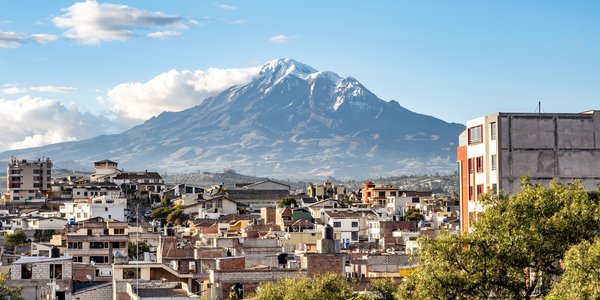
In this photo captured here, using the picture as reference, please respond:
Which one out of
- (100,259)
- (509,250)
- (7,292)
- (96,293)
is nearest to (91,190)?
(100,259)

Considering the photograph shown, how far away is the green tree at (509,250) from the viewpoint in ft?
101

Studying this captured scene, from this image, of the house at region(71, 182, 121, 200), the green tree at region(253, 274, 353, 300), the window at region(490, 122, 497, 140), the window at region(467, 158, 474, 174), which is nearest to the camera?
the green tree at region(253, 274, 353, 300)

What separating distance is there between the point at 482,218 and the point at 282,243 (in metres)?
46.7

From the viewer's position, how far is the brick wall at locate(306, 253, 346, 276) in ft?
153

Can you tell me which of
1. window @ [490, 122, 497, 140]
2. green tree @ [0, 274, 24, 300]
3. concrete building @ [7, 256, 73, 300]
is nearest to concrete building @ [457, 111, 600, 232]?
window @ [490, 122, 497, 140]

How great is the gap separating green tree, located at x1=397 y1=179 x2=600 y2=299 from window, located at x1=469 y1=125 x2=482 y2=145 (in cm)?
1449

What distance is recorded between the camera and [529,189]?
33.0 metres

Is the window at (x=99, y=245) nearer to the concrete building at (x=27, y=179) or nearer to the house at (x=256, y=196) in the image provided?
the house at (x=256, y=196)

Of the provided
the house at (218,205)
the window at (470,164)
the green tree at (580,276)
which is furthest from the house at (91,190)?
the green tree at (580,276)

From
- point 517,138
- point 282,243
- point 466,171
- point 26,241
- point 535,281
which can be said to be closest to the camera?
point 535,281

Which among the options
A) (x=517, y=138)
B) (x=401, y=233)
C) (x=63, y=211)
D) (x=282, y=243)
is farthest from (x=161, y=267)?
(x=63, y=211)

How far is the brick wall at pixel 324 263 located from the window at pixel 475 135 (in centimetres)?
695

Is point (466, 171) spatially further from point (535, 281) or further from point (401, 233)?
point (401, 233)

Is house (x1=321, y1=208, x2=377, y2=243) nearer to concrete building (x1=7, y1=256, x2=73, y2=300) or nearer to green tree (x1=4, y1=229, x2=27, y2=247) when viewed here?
green tree (x1=4, y1=229, x2=27, y2=247)
